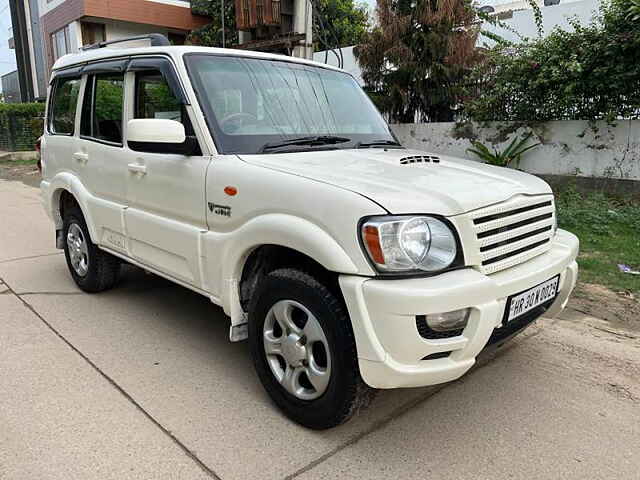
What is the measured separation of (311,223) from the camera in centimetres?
245

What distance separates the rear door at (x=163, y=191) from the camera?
10.3 feet

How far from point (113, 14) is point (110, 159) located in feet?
56.6

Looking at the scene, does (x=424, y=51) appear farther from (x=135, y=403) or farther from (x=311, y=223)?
(x=135, y=403)

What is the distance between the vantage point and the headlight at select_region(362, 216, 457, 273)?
7.36 ft

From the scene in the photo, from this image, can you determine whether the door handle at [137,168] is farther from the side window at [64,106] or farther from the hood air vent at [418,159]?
the hood air vent at [418,159]

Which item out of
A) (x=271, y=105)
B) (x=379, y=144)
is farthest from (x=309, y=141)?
(x=379, y=144)

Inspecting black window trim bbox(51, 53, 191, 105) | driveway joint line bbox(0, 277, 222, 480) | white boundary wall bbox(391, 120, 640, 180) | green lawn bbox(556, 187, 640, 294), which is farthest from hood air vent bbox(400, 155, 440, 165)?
white boundary wall bbox(391, 120, 640, 180)

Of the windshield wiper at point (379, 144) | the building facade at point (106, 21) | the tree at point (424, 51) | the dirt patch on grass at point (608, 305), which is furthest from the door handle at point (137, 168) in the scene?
the building facade at point (106, 21)

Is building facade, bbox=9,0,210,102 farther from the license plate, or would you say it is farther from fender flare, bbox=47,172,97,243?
the license plate

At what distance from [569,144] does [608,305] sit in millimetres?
4316

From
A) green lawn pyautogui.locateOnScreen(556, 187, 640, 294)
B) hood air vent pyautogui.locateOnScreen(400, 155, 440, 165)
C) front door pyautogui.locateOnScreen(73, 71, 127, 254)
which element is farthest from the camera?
green lawn pyautogui.locateOnScreen(556, 187, 640, 294)

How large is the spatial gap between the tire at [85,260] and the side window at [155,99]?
1313 millimetres

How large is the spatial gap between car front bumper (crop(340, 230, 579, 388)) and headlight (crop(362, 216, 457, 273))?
0.06 meters

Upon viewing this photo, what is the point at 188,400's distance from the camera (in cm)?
297
